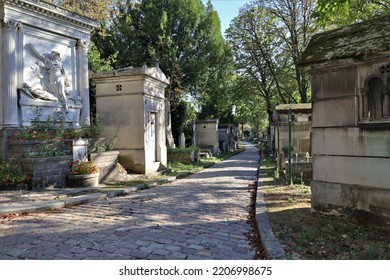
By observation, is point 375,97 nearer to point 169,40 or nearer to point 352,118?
point 352,118

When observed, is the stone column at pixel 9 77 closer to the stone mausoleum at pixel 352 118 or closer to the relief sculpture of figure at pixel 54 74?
the relief sculpture of figure at pixel 54 74

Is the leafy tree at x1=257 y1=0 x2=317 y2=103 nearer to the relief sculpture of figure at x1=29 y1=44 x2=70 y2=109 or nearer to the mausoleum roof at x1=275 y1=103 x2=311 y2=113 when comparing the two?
the mausoleum roof at x1=275 y1=103 x2=311 y2=113

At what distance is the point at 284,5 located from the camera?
863 inches

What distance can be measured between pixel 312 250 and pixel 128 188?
579 centimetres

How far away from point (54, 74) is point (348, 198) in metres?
9.34

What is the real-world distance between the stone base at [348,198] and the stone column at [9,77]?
831 centimetres

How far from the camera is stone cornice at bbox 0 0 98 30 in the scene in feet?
28.7

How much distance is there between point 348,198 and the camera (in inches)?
193

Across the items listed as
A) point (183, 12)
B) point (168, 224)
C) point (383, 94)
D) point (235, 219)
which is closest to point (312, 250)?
point (235, 219)

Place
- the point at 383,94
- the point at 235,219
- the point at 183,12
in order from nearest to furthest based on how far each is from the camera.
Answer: the point at 383,94 < the point at 235,219 < the point at 183,12

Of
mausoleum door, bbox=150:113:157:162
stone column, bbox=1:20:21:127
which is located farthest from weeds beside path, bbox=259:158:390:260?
stone column, bbox=1:20:21:127

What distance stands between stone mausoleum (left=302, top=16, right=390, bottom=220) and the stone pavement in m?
1.75

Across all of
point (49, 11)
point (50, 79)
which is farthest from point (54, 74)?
point (49, 11)

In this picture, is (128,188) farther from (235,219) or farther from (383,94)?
(383,94)
